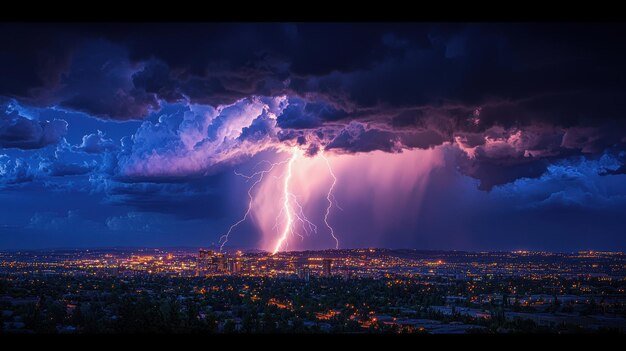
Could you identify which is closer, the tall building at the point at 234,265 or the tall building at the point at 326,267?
the tall building at the point at 234,265

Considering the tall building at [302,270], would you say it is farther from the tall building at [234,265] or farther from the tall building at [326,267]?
the tall building at [234,265]

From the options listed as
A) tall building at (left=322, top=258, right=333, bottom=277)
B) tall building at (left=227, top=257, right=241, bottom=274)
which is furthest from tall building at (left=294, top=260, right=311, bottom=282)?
tall building at (left=227, top=257, right=241, bottom=274)

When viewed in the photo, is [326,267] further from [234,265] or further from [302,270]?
[234,265]

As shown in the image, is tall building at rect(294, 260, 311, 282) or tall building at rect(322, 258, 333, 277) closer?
tall building at rect(294, 260, 311, 282)

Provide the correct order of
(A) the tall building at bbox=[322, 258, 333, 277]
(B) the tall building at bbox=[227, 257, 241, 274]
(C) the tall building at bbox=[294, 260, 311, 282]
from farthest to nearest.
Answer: (A) the tall building at bbox=[322, 258, 333, 277], (B) the tall building at bbox=[227, 257, 241, 274], (C) the tall building at bbox=[294, 260, 311, 282]

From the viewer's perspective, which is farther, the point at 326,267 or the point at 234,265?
the point at 326,267

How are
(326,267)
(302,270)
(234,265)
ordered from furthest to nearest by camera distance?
(326,267) < (302,270) < (234,265)

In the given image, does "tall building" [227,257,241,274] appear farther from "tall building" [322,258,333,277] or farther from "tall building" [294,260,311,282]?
"tall building" [322,258,333,277]

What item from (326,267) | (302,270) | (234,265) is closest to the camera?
(234,265)

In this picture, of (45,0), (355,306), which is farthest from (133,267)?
(45,0)

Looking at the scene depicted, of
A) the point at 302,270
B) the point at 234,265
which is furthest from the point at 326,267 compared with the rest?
the point at 234,265

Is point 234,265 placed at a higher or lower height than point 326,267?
higher

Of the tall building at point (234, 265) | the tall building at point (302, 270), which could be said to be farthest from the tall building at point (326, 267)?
the tall building at point (234, 265)

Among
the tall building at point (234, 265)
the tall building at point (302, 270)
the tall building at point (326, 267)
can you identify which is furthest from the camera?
the tall building at point (326, 267)
